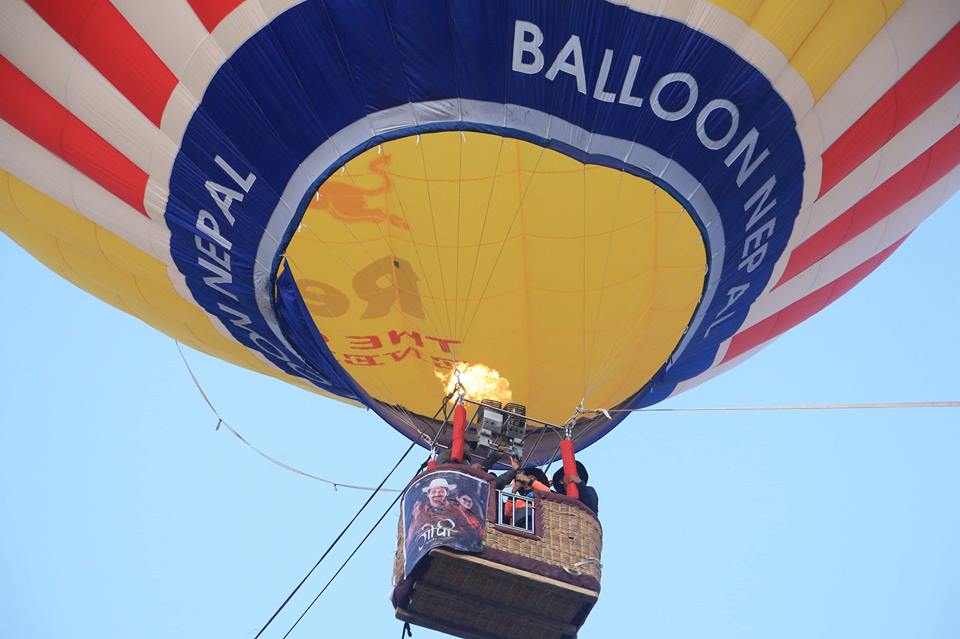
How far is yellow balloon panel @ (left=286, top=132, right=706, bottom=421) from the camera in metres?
7.49

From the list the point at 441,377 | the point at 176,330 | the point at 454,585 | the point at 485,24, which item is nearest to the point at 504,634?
the point at 454,585

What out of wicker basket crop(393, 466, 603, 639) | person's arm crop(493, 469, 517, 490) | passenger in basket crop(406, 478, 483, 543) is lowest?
wicker basket crop(393, 466, 603, 639)

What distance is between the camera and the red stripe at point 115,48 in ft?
22.2

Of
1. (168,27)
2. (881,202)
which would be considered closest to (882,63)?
(881,202)

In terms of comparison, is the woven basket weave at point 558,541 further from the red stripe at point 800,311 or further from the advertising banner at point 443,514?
the red stripe at point 800,311

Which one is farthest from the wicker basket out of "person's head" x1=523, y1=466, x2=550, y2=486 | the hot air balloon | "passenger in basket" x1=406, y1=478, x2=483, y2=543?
the hot air balloon

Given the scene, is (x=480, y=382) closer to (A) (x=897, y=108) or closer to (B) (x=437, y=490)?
(B) (x=437, y=490)

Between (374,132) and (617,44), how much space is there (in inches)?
49.2

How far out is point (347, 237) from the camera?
7.88 meters

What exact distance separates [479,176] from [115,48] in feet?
6.56

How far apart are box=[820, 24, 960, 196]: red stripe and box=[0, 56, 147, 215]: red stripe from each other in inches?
143

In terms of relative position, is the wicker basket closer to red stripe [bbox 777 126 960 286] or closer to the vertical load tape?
the vertical load tape

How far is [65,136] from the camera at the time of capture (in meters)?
7.32

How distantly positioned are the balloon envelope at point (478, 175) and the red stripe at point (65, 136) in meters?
0.01
